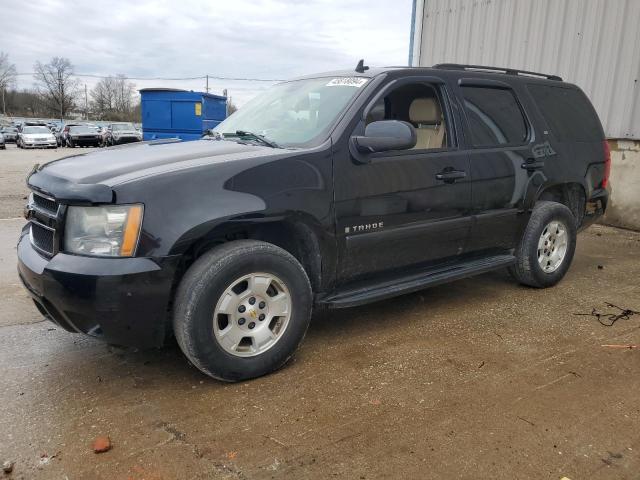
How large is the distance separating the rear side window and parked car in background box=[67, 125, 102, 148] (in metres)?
33.4

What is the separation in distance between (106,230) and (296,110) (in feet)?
5.55

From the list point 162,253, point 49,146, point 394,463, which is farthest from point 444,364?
point 49,146

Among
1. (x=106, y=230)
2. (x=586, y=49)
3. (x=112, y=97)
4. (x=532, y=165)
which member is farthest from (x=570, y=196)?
(x=112, y=97)

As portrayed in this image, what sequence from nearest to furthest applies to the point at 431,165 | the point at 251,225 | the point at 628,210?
1. the point at 251,225
2. the point at 431,165
3. the point at 628,210

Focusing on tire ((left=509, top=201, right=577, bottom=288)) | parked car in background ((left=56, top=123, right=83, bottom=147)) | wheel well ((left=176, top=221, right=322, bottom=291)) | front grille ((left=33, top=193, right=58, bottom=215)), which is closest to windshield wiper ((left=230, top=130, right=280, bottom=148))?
wheel well ((left=176, top=221, right=322, bottom=291))

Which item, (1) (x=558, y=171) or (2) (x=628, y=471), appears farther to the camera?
(1) (x=558, y=171)

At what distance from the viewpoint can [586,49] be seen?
8.60 metres

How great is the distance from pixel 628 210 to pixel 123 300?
818cm

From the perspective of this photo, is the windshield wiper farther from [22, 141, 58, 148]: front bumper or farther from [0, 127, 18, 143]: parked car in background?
[0, 127, 18, 143]: parked car in background

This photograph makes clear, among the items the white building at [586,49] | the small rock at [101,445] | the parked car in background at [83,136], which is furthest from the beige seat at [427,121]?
the parked car in background at [83,136]

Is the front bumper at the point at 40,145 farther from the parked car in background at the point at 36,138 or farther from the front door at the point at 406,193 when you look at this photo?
the front door at the point at 406,193

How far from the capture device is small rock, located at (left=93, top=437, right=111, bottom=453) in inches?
96.0

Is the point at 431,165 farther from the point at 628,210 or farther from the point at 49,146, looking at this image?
the point at 49,146

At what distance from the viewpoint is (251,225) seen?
3.10 metres
